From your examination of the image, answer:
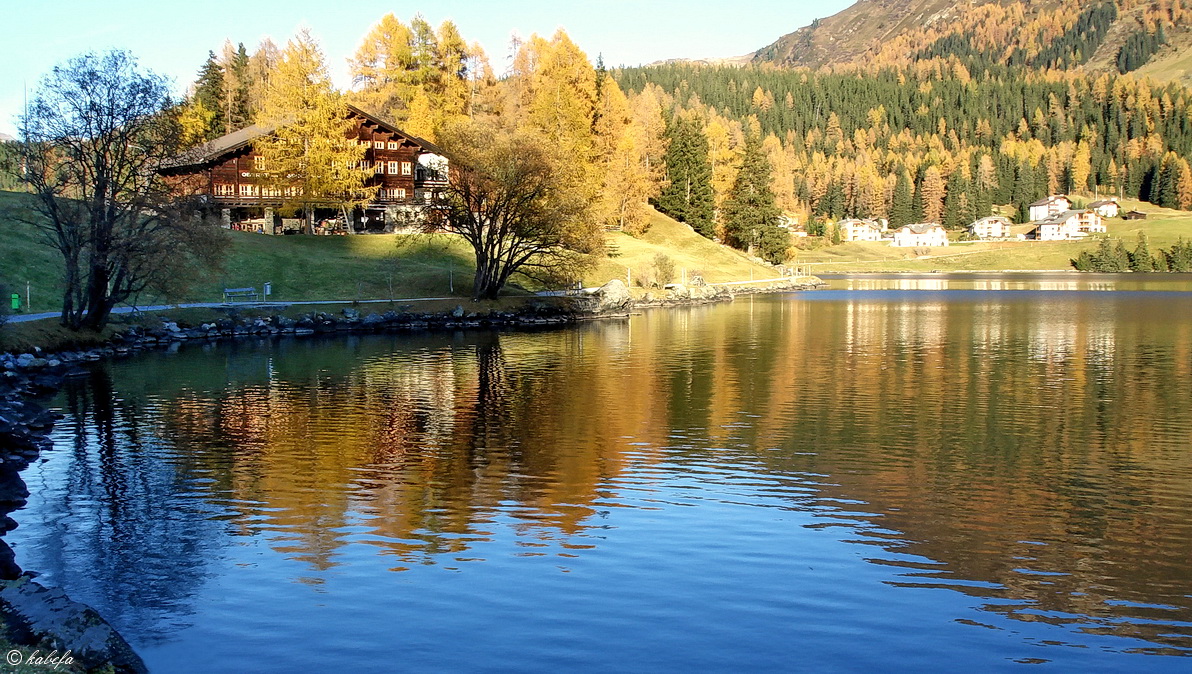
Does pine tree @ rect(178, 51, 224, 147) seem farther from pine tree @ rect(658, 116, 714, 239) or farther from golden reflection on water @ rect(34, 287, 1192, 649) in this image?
golden reflection on water @ rect(34, 287, 1192, 649)

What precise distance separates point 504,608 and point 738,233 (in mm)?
114878

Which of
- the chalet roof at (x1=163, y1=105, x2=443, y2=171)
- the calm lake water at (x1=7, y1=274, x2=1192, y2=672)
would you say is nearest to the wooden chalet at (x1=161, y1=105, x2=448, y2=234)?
the chalet roof at (x1=163, y1=105, x2=443, y2=171)

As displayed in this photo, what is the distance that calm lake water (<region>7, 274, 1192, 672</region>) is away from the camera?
13422 mm

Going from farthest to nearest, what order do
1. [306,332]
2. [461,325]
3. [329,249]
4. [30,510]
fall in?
[329,249] < [461,325] < [306,332] < [30,510]

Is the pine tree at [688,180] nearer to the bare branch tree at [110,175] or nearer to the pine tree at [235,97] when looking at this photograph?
the pine tree at [235,97]

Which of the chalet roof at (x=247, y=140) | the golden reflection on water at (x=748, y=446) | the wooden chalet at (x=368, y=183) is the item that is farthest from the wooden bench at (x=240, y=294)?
the wooden chalet at (x=368, y=183)

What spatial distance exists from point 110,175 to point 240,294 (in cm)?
2136

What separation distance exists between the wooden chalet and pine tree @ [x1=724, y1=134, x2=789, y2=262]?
43391mm

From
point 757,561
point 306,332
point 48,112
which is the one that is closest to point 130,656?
point 757,561

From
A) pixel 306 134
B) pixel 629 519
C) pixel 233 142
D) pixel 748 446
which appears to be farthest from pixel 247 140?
pixel 629 519

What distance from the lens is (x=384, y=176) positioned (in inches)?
3666

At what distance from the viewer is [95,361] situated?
46000 millimetres

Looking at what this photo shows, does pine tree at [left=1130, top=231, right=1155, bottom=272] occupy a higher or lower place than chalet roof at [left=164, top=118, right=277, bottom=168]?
lower

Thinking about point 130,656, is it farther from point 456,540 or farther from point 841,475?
point 841,475
